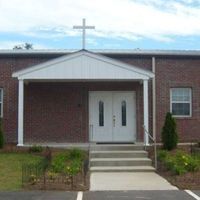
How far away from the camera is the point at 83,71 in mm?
22344

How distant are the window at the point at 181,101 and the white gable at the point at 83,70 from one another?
10.9ft

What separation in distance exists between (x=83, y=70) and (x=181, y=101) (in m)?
5.51

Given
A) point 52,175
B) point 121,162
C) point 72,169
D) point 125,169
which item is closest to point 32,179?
point 52,175

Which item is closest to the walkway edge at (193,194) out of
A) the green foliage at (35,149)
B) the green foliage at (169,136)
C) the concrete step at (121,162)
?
the concrete step at (121,162)

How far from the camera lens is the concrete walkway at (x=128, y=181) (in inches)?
559

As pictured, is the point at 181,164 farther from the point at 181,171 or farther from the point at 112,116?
the point at 112,116

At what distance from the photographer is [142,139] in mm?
24359

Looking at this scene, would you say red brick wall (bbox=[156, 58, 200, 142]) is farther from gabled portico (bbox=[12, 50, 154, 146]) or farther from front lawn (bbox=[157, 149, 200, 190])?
front lawn (bbox=[157, 149, 200, 190])

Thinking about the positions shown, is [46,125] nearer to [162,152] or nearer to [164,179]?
[162,152]

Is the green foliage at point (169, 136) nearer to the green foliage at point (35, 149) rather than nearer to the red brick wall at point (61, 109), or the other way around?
the red brick wall at point (61, 109)

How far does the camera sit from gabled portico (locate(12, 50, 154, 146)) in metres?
22.2

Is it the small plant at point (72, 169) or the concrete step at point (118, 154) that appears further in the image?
the concrete step at point (118, 154)

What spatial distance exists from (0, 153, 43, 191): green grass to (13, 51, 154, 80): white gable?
358 cm

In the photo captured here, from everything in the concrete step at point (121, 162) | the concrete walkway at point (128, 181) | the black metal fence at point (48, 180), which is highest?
the concrete step at point (121, 162)
